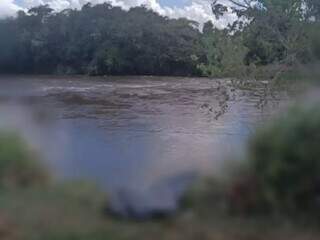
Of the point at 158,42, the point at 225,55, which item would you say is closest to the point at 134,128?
the point at 225,55

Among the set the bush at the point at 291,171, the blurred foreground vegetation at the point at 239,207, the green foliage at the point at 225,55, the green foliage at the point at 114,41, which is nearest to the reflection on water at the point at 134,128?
the blurred foreground vegetation at the point at 239,207

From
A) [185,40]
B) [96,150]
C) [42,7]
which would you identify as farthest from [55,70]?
[96,150]

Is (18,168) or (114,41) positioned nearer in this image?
(18,168)

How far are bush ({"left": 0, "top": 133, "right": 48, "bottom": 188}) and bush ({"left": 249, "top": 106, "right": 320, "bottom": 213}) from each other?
1615 millimetres

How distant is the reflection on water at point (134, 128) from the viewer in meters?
4.48

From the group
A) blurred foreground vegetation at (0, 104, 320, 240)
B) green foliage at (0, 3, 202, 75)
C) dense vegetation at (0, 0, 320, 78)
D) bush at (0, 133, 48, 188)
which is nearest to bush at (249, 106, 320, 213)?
blurred foreground vegetation at (0, 104, 320, 240)

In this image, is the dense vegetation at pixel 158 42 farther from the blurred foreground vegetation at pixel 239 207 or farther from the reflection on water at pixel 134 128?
the blurred foreground vegetation at pixel 239 207

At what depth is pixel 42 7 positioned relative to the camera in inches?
1244

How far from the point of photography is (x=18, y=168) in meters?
4.49

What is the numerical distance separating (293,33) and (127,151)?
166 inches

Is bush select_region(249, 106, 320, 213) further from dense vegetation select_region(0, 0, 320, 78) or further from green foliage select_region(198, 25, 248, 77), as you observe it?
green foliage select_region(198, 25, 248, 77)

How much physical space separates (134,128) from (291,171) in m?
13.8

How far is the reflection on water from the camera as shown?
4484 mm

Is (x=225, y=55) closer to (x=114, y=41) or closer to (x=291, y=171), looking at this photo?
(x=291, y=171)
